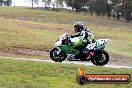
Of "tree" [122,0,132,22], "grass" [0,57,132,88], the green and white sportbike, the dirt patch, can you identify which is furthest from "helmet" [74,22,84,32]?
"tree" [122,0,132,22]

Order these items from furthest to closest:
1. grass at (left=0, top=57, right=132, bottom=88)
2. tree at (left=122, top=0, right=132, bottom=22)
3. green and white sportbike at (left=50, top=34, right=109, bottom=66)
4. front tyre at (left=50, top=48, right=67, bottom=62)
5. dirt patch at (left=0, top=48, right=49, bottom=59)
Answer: tree at (left=122, top=0, right=132, bottom=22)
dirt patch at (left=0, top=48, right=49, bottom=59)
front tyre at (left=50, top=48, right=67, bottom=62)
green and white sportbike at (left=50, top=34, right=109, bottom=66)
grass at (left=0, top=57, right=132, bottom=88)

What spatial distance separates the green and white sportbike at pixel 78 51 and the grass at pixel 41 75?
826 millimetres

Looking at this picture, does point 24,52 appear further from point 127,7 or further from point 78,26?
point 127,7

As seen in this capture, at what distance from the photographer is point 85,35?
18.9 metres

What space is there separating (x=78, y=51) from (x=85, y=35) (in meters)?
1.17

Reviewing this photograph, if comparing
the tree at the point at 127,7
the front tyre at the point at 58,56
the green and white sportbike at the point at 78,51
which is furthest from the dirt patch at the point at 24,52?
the tree at the point at 127,7

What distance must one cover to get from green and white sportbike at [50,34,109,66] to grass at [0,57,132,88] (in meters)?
0.83

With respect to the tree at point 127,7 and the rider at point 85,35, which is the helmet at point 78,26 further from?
the tree at point 127,7

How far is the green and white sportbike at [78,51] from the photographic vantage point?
19312 millimetres

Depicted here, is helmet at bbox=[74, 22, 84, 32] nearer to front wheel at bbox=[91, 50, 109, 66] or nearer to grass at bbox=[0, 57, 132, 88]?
front wheel at bbox=[91, 50, 109, 66]

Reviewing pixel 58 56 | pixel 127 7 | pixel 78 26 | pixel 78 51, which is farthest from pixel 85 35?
pixel 127 7

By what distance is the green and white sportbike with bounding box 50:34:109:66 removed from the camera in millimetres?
19312

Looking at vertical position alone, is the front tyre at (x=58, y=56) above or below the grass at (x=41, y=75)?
above

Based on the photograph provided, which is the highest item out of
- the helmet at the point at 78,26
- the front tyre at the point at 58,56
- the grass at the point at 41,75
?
the helmet at the point at 78,26
